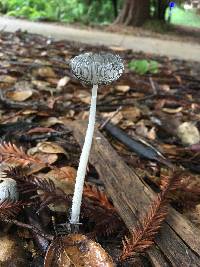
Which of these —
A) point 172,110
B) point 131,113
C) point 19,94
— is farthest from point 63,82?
point 172,110

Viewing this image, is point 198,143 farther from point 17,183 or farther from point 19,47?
point 19,47

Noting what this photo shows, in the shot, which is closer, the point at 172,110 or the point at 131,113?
the point at 131,113

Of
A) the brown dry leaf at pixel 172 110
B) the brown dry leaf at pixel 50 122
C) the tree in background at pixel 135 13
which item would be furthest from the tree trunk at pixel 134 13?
the brown dry leaf at pixel 50 122

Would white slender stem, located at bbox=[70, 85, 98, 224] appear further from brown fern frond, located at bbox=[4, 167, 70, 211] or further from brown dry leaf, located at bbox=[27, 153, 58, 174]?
brown dry leaf, located at bbox=[27, 153, 58, 174]

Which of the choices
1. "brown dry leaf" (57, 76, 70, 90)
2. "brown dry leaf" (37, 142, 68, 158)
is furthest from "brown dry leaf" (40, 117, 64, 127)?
"brown dry leaf" (57, 76, 70, 90)

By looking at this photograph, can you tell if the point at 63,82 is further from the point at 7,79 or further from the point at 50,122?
the point at 50,122

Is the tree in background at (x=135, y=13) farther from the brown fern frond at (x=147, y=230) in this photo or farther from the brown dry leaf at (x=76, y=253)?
the brown dry leaf at (x=76, y=253)

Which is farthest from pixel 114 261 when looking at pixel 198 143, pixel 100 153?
pixel 198 143
